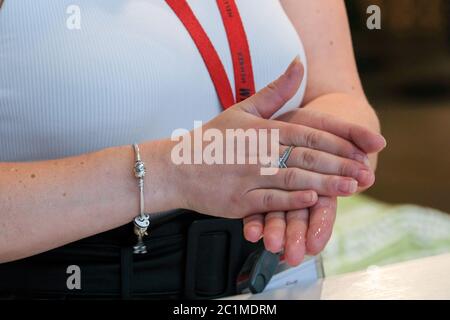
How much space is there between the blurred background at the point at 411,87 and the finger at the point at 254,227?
6.45 ft

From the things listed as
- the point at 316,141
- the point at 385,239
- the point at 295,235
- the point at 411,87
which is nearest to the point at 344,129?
the point at 316,141

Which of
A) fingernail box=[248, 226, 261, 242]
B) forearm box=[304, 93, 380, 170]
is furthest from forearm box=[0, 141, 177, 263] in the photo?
forearm box=[304, 93, 380, 170]

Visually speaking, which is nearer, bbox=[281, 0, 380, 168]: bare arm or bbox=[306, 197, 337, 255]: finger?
bbox=[306, 197, 337, 255]: finger

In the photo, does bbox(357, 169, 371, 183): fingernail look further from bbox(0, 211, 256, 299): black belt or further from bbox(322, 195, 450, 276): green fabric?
bbox(322, 195, 450, 276): green fabric

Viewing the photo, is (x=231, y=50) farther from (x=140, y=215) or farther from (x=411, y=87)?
(x=411, y=87)

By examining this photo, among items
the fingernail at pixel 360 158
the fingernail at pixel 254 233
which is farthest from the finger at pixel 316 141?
the fingernail at pixel 254 233

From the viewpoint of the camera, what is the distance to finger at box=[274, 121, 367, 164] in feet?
2.57

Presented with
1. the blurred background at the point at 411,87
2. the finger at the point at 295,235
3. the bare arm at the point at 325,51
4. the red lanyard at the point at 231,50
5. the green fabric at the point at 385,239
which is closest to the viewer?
the finger at the point at 295,235

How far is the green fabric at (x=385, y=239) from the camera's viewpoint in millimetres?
1243

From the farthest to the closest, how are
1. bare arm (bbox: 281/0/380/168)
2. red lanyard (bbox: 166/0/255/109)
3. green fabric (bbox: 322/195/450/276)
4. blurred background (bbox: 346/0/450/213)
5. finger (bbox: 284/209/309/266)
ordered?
1. blurred background (bbox: 346/0/450/213)
2. green fabric (bbox: 322/195/450/276)
3. bare arm (bbox: 281/0/380/168)
4. red lanyard (bbox: 166/0/255/109)
5. finger (bbox: 284/209/309/266)

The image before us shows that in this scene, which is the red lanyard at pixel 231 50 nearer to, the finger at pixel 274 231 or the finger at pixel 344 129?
the finger at pixel 344 129

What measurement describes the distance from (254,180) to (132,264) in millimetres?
184

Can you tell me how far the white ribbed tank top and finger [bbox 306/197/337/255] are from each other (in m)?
0.22
